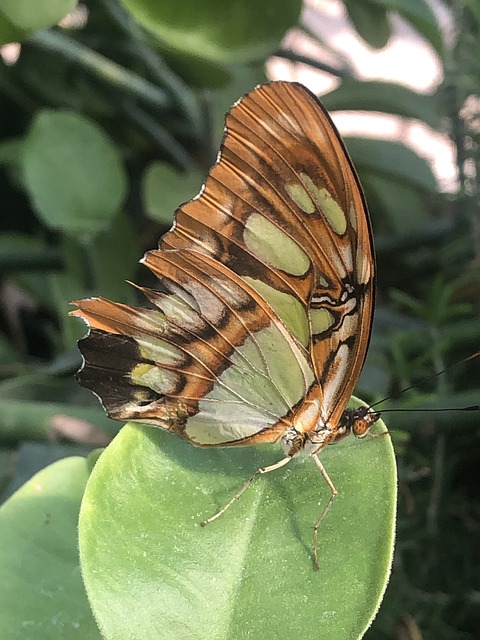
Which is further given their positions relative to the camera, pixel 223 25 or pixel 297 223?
pixel 223 25

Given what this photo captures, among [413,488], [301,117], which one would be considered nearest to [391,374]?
[413,488]

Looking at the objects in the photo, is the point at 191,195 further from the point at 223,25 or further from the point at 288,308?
the point at 288,308

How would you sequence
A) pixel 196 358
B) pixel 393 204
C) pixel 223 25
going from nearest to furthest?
1. pixel 196 358
2. pixel 223 25
3. pixel 393 204

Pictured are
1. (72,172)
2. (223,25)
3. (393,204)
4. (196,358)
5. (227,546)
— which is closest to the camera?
(227,546)

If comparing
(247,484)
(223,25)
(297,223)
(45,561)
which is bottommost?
(45,561)

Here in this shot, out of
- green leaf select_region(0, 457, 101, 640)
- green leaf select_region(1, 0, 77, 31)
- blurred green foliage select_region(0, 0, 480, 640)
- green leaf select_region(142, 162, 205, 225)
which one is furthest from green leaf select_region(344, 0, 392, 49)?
green leaf select_region(0, 457, 101, 640)

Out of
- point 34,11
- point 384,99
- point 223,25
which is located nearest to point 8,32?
point 34,11

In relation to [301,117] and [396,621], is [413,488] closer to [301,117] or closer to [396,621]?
[396,621]
